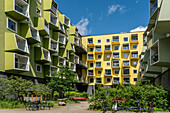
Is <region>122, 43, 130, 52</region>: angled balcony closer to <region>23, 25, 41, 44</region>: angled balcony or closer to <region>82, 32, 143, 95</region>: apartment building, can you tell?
<region>82, 32, 143, 95</region>: apartment building

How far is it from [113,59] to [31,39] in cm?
3605

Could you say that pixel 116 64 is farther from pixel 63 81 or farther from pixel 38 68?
pixel 63 81

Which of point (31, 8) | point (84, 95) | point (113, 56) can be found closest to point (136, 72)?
point (113, 56)

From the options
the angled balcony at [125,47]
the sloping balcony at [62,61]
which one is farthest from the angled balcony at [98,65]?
the sloping balcony at [62,61]

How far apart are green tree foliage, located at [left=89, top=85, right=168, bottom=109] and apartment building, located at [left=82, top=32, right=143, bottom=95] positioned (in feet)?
135

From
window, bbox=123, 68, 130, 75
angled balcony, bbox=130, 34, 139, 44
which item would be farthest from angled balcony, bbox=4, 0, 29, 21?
window, bbox=123, 68, 130, 75

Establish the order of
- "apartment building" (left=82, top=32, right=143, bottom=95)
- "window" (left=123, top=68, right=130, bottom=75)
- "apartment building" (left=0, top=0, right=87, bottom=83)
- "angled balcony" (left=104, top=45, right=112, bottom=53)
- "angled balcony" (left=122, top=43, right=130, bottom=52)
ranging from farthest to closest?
1. "angled balcony" (left=104, top=45, right=112, bottom=53)
2. "angled balcony" (left=122, top=43, right=130, bottom=52)
3. "apartment building" (left=82, top=32, right=143, bottom=95)
4. "window" (left=123, top=68, right=130, bottom=75)
5. "apartment building" (left=0, top=0, right=87, bottom=83)

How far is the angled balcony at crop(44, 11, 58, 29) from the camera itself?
3941 cm

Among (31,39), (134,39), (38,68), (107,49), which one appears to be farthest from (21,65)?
(134,39)

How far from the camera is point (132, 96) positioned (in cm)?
1986

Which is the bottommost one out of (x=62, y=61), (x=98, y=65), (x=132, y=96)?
(x=132, y=96)

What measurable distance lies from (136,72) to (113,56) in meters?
8.99

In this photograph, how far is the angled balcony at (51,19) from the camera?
129 feet

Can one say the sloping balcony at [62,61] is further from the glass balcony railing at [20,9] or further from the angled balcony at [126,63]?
the angled balcony at [126,63]
